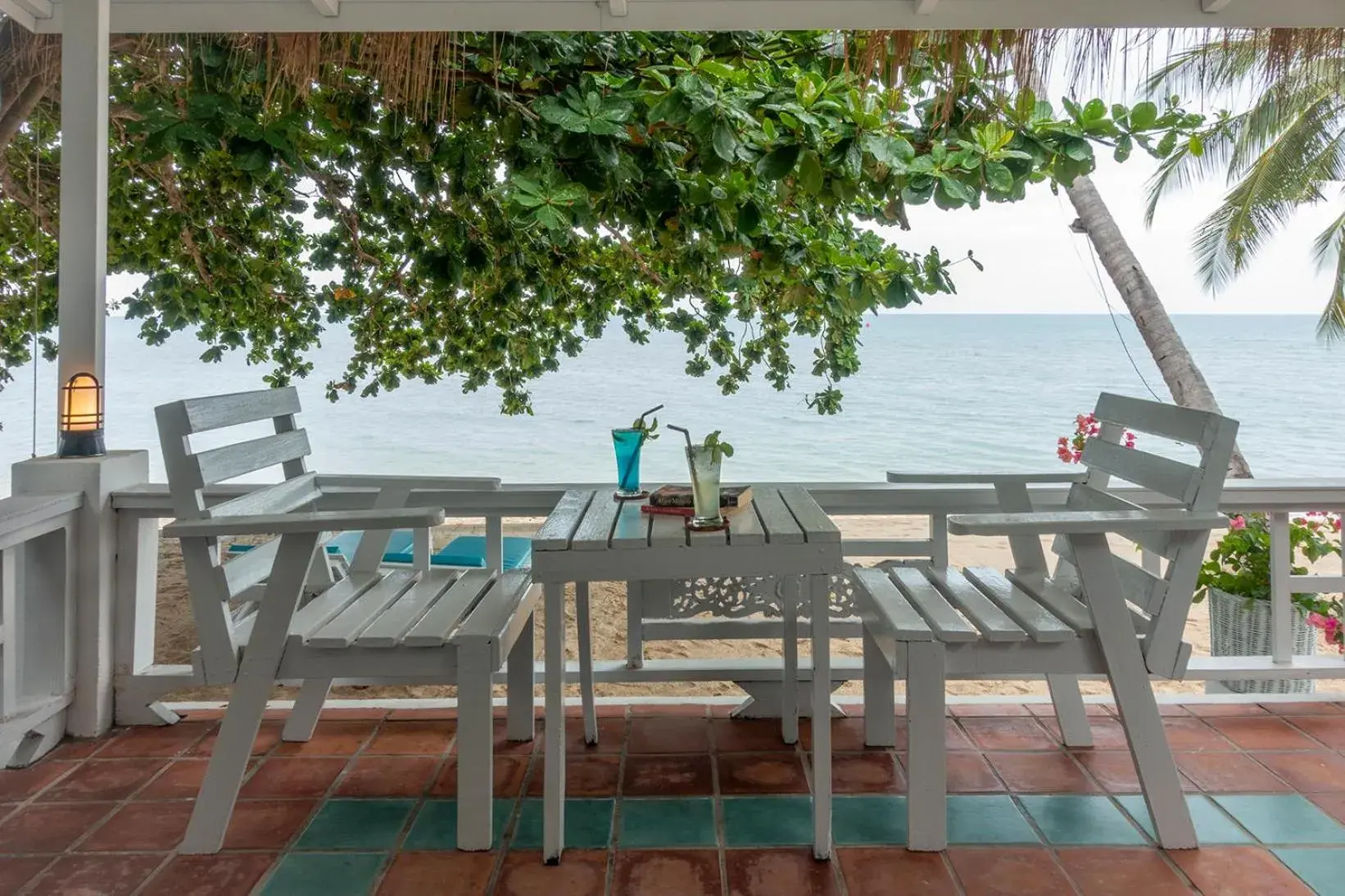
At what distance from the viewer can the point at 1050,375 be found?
978 inches

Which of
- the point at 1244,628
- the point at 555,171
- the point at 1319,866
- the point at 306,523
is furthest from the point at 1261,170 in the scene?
the point at 306,523

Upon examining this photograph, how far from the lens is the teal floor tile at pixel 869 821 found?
1895mm

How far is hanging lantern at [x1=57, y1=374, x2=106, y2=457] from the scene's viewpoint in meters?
2.41

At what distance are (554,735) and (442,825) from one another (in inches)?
14.6

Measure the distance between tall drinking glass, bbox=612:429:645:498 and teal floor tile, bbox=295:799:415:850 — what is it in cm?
85

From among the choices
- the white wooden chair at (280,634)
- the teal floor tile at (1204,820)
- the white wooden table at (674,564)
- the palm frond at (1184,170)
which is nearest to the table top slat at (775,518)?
the white wooden table at (674,564)

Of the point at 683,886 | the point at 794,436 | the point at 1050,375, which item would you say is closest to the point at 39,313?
the point at 683,886

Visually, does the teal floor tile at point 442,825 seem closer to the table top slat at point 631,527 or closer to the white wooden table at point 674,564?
the white wooden table at point 674,564

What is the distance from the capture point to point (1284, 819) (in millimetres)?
1960

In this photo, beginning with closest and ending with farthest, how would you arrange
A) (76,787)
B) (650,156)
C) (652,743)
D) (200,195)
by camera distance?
(76,787) → (652,743) → (650,156) → (200,195)

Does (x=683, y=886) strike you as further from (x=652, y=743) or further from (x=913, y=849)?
(x=652, y=743)

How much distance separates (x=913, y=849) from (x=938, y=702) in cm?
31

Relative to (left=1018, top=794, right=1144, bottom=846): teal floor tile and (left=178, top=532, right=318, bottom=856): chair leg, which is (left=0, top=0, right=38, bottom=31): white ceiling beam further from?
(left=1018, top=794, right=1144, bottom=846): teal floor tile

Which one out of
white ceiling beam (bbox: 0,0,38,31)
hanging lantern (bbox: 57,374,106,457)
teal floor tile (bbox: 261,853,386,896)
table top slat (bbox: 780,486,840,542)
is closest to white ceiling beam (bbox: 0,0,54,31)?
white ceiling beam (bbox: 0,0,38,31)
